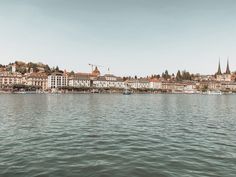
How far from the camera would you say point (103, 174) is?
13414 millimetres

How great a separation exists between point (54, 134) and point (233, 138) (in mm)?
16756

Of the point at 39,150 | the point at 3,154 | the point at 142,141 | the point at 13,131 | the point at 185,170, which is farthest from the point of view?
the point at 13,131

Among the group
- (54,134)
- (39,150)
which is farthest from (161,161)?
(54,134)

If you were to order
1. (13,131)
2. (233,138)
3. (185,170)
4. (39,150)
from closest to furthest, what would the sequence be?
(185,170) → (39,150) → (233,138) → (13,131)

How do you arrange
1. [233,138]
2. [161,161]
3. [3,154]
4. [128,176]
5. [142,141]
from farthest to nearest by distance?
[233,138], [142,141], [3,154], [161,161], [128,176]

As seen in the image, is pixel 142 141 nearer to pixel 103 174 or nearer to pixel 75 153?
pixel 75 153

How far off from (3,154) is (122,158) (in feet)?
26.4

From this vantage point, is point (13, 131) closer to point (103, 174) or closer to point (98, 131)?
point (98, 131)

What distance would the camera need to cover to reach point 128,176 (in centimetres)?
1314

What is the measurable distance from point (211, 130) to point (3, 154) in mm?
20922

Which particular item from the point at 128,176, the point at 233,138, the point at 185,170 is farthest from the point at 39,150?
the point at 233,138

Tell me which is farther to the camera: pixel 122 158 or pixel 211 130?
pixel 211 130

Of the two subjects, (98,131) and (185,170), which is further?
(98,131)

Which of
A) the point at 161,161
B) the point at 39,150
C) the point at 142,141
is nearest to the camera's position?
the point at 161,161
